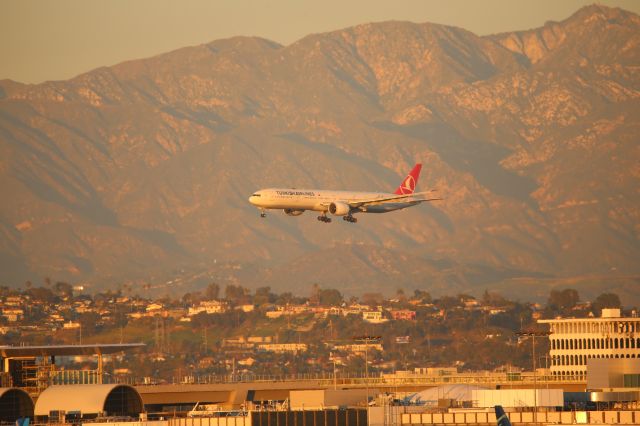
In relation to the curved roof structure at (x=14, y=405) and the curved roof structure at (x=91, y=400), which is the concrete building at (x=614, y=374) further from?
the curved roof structure at (x=14, y=405)

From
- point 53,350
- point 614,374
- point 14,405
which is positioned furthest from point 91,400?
point 614,374

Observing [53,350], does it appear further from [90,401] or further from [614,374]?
[614,374]

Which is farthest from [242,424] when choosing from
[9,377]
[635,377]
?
[635,377]

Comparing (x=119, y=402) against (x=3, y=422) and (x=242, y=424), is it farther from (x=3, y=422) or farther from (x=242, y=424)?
(x=242, y=424)

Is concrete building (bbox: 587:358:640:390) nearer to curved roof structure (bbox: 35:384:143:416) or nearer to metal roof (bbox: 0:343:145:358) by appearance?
metal roof (bbox: 0:343:145:358)

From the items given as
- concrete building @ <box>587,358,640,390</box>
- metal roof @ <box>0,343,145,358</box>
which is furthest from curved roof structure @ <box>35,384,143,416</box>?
concrete building @ <box>587,358,640,390</box>

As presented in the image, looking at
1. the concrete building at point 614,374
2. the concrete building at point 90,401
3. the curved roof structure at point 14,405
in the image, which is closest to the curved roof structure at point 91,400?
the concrete building at point 90,401
